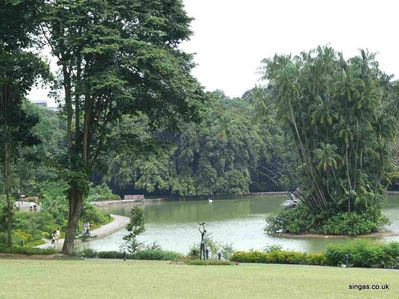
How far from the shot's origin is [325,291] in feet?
32.9

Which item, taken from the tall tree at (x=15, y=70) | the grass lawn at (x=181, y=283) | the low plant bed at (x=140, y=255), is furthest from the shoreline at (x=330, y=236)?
the grass lawn at (x=181, y=283)

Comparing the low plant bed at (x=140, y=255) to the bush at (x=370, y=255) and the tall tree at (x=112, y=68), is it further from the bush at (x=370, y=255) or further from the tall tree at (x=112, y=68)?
the bush at (x=370, y=255)

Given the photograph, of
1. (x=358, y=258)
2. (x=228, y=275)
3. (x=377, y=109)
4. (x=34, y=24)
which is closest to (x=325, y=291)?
(x=228, y=275)

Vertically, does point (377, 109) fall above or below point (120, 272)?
above

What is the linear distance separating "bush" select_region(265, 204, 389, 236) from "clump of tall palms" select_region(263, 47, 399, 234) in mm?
394

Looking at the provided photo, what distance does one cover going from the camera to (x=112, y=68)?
17797 millimetres

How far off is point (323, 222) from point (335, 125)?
19.5 ft

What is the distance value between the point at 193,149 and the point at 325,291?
63659 millimetres

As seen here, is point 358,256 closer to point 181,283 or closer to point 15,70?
point 181,283

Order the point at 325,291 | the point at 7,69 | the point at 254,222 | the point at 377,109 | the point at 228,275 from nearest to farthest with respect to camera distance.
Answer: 1. the point at 325,291
2. the point at 228,275
3. the point at 7,69
4. the point at 377,109
5. the point at 254,222

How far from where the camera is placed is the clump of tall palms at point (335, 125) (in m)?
33.9

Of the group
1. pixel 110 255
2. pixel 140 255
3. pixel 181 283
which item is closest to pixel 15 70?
pixel 110 255

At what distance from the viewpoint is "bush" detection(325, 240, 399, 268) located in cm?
1606

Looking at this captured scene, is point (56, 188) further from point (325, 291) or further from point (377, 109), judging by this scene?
point (325, 291)
